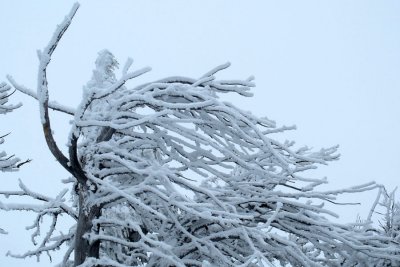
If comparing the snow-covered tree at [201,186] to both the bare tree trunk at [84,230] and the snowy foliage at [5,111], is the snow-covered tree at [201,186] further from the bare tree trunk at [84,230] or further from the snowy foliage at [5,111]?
the snowy foliage at [5,111]

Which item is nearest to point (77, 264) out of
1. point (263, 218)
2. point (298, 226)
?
point (263, 218)

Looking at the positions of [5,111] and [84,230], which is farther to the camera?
[5,111]

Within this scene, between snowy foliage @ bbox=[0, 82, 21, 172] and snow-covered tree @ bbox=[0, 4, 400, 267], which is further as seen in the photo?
snowy foliage @ bbox=[0, 82, 21, 172]

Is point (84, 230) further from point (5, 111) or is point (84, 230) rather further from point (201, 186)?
point (5, 111)

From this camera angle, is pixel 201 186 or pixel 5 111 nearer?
pixel 201 186

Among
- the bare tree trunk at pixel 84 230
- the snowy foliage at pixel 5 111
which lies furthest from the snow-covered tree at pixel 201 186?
the snowy foliage at pixel 5 111

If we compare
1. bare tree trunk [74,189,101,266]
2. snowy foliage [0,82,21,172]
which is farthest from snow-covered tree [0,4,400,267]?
snowy foliage [0,82,21,172]

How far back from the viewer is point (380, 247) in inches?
142

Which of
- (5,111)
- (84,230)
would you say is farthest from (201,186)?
(5,111)

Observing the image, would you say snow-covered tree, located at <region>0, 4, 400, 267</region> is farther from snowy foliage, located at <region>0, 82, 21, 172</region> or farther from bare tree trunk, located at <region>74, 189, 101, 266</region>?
snowy foliage, located at <region>0, 82, 21, 172</region>

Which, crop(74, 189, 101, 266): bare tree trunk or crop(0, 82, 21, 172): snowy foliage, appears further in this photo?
crop(0, 82, 21, 172): snowy foliage

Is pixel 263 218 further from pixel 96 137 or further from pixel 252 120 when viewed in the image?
pixel 96 137

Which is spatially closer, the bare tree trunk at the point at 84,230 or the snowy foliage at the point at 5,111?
the bare tree trunk at the point at 84,230

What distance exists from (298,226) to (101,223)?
170cm
